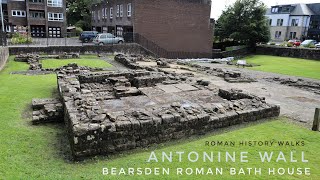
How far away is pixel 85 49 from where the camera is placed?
109 ft

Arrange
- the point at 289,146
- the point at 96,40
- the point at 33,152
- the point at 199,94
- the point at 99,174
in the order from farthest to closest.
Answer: the point at 96,40, the point at 199,94, the point at 289,146, the point at 33,152, the point at 99,174

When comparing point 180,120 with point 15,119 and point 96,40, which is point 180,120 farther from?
point 96,40

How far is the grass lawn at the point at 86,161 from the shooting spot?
22.2ft

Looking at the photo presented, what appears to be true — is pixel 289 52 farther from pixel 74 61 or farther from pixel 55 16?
pixel 55 16

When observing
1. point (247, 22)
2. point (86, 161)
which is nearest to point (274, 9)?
point (247, 22)

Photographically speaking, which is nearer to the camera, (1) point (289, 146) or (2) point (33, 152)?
(2) point (33, 152)

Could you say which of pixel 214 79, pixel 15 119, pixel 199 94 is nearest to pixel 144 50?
pixel 214 79

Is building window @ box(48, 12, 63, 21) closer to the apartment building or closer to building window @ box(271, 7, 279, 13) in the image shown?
the apartment building

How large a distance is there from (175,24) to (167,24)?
4.75 feet

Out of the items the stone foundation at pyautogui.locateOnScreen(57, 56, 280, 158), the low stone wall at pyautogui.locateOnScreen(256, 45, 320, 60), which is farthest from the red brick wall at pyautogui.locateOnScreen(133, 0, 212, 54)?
the stone foundation at pyautogui.locateOnScreen(57, 56, 280, 158)

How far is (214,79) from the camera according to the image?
66.4 feet

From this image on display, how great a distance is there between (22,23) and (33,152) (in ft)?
165

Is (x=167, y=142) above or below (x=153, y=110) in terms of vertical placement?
below

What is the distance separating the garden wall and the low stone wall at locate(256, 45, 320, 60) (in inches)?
894
